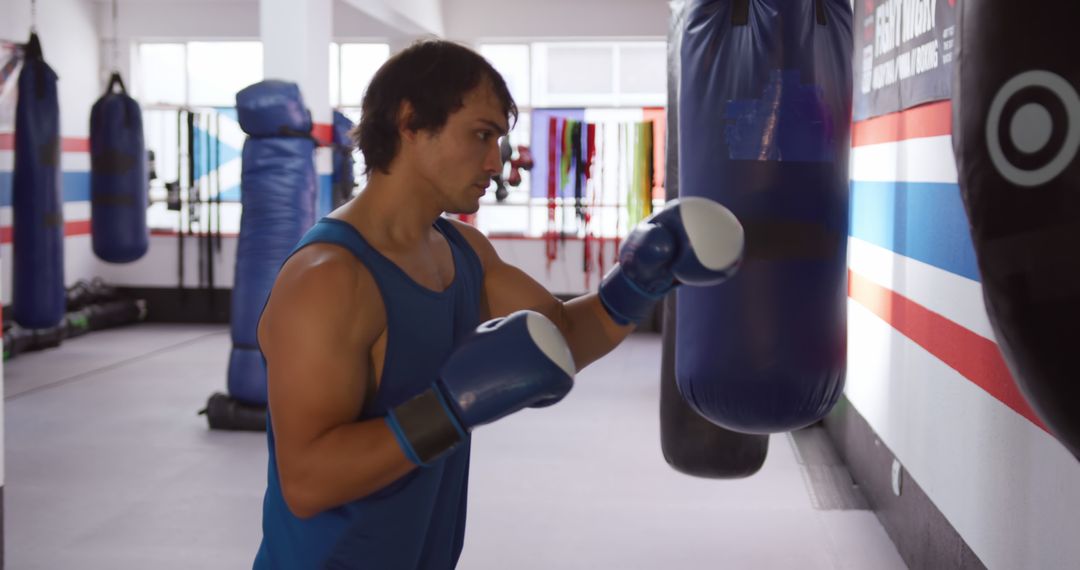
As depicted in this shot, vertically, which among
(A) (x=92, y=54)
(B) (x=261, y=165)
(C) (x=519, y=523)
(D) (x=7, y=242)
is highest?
(A) (x=92, y=54)

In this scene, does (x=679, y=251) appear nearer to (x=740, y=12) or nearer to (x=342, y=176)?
(x=740, y=12)

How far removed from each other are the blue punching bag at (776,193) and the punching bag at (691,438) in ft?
2.66

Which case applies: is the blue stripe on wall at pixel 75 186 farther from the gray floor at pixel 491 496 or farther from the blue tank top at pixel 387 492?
the blue tank top at pixel 387 492

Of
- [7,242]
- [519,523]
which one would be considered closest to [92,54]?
[7,242]

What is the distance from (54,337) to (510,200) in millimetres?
4116

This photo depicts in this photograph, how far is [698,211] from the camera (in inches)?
63.6

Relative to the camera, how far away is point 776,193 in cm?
231

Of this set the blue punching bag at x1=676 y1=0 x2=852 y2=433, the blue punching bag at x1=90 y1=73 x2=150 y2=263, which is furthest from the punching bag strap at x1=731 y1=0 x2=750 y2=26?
the blue punching bag at x1=90 y1=73 x2=150 y2=263

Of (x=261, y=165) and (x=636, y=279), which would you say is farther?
(x=261, y=165)

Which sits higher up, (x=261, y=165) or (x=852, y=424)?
(x=261, y=165)

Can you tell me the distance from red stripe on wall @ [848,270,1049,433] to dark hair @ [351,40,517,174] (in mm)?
1258

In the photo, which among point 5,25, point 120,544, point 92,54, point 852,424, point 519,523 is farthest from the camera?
point 92,54

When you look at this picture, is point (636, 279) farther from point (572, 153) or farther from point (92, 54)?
point (92, 54)

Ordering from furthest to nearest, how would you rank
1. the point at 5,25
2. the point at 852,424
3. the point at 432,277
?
the point at 5,25, the point at 852,424, the point at 432,277
